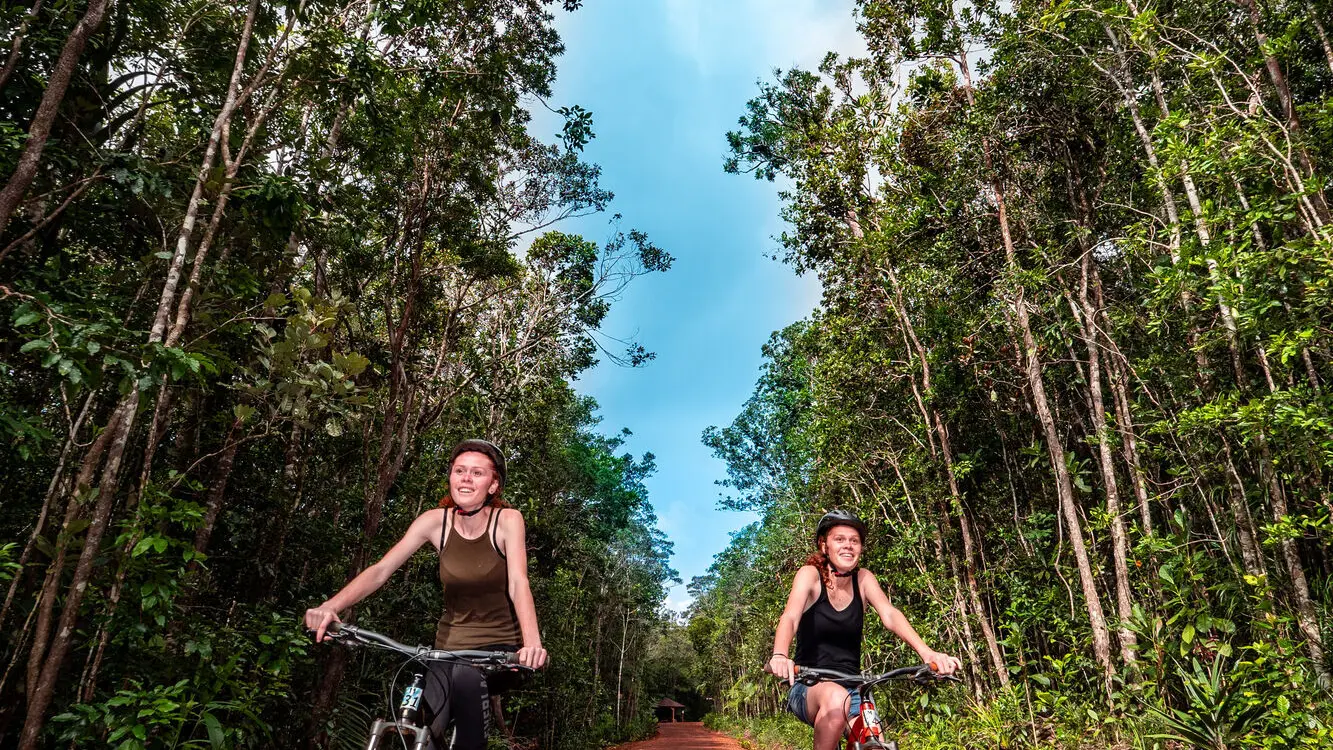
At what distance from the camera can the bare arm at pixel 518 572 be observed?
229cm

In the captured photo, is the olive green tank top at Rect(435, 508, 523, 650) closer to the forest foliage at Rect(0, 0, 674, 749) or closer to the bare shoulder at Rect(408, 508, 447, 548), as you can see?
the bare shoulder at Rect(408, 508, 447, 548)

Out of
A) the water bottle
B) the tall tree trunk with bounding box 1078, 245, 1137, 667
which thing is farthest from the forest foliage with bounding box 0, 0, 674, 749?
the tall tree trunk with bounding box 1078, 245, 1137, 667

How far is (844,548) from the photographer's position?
3.11 meters

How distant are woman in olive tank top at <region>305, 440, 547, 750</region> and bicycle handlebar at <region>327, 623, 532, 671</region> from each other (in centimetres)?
6

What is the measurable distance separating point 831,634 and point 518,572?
165cm

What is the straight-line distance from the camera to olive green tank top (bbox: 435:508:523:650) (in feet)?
7.93

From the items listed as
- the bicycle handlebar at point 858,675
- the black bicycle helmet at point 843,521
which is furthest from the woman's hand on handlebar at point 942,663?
the black bicycle helmet at point 843,521

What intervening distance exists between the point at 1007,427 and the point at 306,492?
34.2 ft

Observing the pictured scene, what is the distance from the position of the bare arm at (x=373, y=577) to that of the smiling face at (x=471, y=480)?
0.12m

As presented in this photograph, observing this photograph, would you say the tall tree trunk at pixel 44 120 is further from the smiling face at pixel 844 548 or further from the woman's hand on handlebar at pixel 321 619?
the smiling face at pixel 844 548

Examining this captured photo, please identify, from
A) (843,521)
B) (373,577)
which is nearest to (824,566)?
(843,521)

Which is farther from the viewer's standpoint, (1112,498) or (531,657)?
(1112,498)

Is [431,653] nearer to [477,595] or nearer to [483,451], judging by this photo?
Answer: [477,595]

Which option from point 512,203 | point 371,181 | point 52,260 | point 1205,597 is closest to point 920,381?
point 1205,597
